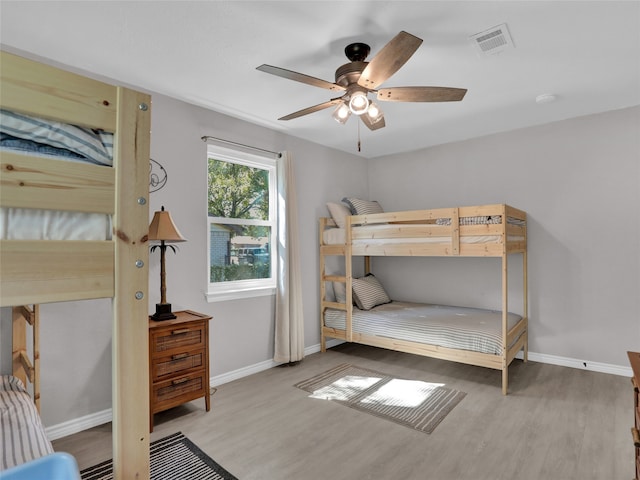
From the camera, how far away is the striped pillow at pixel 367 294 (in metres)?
4.01

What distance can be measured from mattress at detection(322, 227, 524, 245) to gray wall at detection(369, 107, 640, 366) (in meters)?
0.52

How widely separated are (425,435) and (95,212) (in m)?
2.25

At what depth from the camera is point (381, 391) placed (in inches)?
115

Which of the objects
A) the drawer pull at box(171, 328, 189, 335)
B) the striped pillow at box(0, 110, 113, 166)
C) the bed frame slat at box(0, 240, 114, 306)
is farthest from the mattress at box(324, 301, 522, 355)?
the striped pillow at box(0, 110, 113, 166)

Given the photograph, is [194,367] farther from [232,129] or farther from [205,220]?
[232,129]

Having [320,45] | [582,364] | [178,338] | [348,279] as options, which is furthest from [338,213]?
[582,364]

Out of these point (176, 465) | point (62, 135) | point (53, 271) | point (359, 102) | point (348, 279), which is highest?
point (359, 102)

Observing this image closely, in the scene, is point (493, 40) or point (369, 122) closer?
point (493, 40)

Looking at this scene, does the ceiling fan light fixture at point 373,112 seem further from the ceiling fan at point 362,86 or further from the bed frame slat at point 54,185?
the bed frame slat at point 54,185

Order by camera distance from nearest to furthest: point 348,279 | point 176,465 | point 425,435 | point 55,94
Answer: point 55,94 < point 176,465 < point 425,435 < point 348,279

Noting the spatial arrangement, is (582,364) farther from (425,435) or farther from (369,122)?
(369,122)

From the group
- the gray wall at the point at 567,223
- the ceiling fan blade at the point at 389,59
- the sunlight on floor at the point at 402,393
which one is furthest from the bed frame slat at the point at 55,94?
the gray wall at the point at 567,223

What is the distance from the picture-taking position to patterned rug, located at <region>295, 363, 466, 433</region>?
249cm

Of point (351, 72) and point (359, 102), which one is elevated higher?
point (351, 72)
